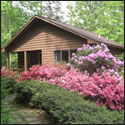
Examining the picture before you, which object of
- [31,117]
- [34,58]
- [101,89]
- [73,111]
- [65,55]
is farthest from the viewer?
[34,58]

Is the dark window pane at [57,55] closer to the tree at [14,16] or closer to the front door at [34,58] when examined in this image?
the front door at [34,58]

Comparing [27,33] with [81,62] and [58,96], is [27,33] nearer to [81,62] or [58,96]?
[81,62]

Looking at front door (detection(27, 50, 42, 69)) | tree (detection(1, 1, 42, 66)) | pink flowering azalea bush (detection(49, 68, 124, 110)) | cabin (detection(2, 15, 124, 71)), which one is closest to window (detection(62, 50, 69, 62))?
cabin (detection(2, 15, 124, 71))

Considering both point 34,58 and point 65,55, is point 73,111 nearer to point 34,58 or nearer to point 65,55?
point 65,55

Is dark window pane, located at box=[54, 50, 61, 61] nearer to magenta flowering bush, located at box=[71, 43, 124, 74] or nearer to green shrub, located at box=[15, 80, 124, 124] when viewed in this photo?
magenta flowering bush, located at box=[71, 43, 124, 74]

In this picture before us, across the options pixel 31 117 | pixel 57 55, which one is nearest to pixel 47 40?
pixel 57 55

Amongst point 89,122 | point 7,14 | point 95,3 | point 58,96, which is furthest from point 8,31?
point 89,122

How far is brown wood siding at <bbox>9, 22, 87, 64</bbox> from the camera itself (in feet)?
36.6

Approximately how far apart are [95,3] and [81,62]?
18.7 meters

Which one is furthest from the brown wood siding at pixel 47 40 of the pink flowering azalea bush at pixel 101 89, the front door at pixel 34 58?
the pink flowering azalea bush at pixel 101 89

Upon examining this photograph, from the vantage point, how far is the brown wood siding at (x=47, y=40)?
1116 centimetres

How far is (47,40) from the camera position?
1227 centimetres

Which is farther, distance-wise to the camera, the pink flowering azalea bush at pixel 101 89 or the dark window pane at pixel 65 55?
the dark window pane at pixel 65 55

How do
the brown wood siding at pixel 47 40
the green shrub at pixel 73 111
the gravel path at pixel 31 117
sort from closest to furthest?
the green shrub at pixel 73 111
the gravel path at pixel 31 117
the brown wood siding at pixel 47 40
